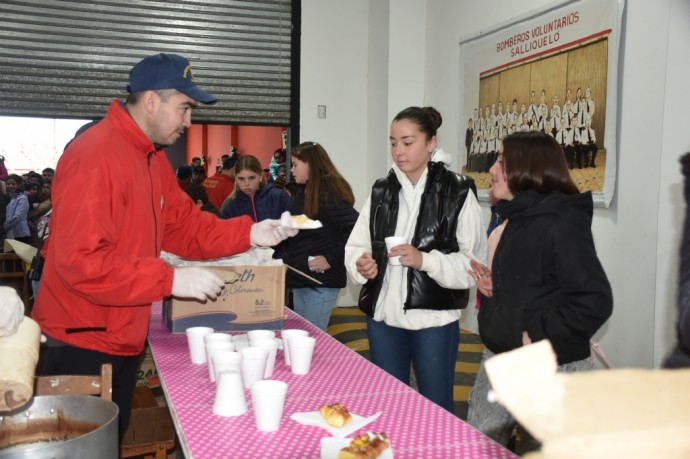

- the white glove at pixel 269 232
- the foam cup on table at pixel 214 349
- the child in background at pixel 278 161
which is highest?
the child in background at pixel 278 161

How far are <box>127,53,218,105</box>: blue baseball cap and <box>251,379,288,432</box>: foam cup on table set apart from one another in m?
1.13

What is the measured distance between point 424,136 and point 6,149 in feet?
48.8

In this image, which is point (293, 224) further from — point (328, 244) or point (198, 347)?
point (328, 244)

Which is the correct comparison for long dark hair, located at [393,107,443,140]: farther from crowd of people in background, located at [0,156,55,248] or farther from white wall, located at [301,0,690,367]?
crowd of people in background, located at [0,156,55,248]

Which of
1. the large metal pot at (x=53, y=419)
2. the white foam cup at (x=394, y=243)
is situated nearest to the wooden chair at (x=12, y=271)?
the white foam cup at (x=394, y=243)

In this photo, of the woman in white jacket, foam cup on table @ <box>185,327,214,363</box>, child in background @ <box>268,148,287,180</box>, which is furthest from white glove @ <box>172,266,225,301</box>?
child in background @ <box>268,148,287,180</box>

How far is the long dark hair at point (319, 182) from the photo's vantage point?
3.86 metres

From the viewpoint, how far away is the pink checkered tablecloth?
143 cm

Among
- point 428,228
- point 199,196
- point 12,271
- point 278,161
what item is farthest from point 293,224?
point 278,161

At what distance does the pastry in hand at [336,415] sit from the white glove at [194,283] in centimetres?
67

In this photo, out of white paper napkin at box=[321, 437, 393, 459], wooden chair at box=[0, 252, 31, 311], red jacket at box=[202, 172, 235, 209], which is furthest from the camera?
red jacket at box=[202, 172, 235, 209]

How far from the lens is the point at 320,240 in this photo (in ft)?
12.8

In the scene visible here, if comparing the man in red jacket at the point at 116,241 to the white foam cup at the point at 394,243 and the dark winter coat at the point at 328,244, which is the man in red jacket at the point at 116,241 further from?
A: the dark winter coat at the point at 328,244

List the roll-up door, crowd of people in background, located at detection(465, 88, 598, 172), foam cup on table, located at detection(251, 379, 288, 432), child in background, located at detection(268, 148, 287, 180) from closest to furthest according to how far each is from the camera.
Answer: foam cup on table, located at detection(251, 379, 288, 432), crowd of people in background, located at detection(465, 88, 598, 172), the roll-up door, child in background, located at detection(268, 148, 287, 180)
